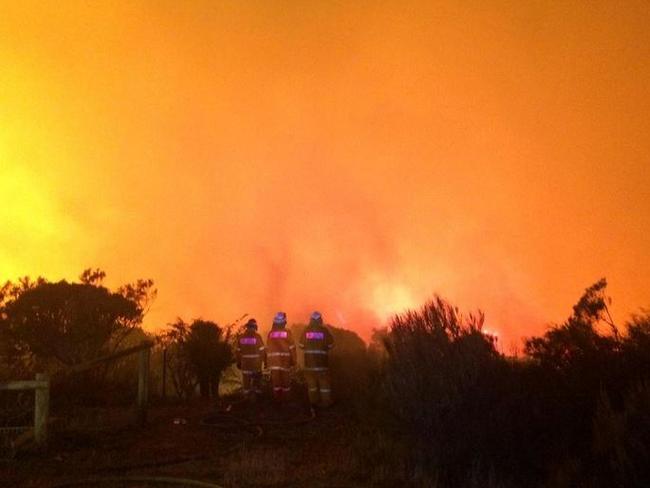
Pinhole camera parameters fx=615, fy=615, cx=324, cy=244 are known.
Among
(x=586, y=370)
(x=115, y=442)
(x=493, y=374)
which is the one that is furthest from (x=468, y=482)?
(x=115, y=442)

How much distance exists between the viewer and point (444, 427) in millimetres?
7949

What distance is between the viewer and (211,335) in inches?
701

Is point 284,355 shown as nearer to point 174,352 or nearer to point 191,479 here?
point 174,352

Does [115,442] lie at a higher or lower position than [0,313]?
lower

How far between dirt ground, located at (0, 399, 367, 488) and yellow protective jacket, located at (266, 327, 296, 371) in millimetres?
1781

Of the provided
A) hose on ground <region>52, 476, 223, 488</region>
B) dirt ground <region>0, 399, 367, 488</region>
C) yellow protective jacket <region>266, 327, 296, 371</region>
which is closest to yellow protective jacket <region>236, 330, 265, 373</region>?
yellow protective jacket <region>266, 327, 296, 371</region>

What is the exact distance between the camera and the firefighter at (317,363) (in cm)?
1484

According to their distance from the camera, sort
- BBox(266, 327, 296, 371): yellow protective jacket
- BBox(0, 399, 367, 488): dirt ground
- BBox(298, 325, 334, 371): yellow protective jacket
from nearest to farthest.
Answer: BBox(0, 399, 367, 488): dirt ground < BBox(298, 325, 334, 371): yellow protective jacket < BBox(266, 327, 296, 371): yellow protective jacket

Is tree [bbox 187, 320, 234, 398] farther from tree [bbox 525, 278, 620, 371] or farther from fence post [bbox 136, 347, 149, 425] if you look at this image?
tree [bbox 525, 278, 620, 371]

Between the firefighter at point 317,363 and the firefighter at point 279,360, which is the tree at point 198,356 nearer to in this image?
the firefighter at point 279,360

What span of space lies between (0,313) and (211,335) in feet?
18.1

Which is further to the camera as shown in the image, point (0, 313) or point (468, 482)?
point (0, 313)

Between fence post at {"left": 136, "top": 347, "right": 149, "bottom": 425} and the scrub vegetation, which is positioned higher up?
fence post at {"left": 136, "top": 347, "right": 149, "bottom": 425}

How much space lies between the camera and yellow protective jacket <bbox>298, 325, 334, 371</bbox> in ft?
48.6
